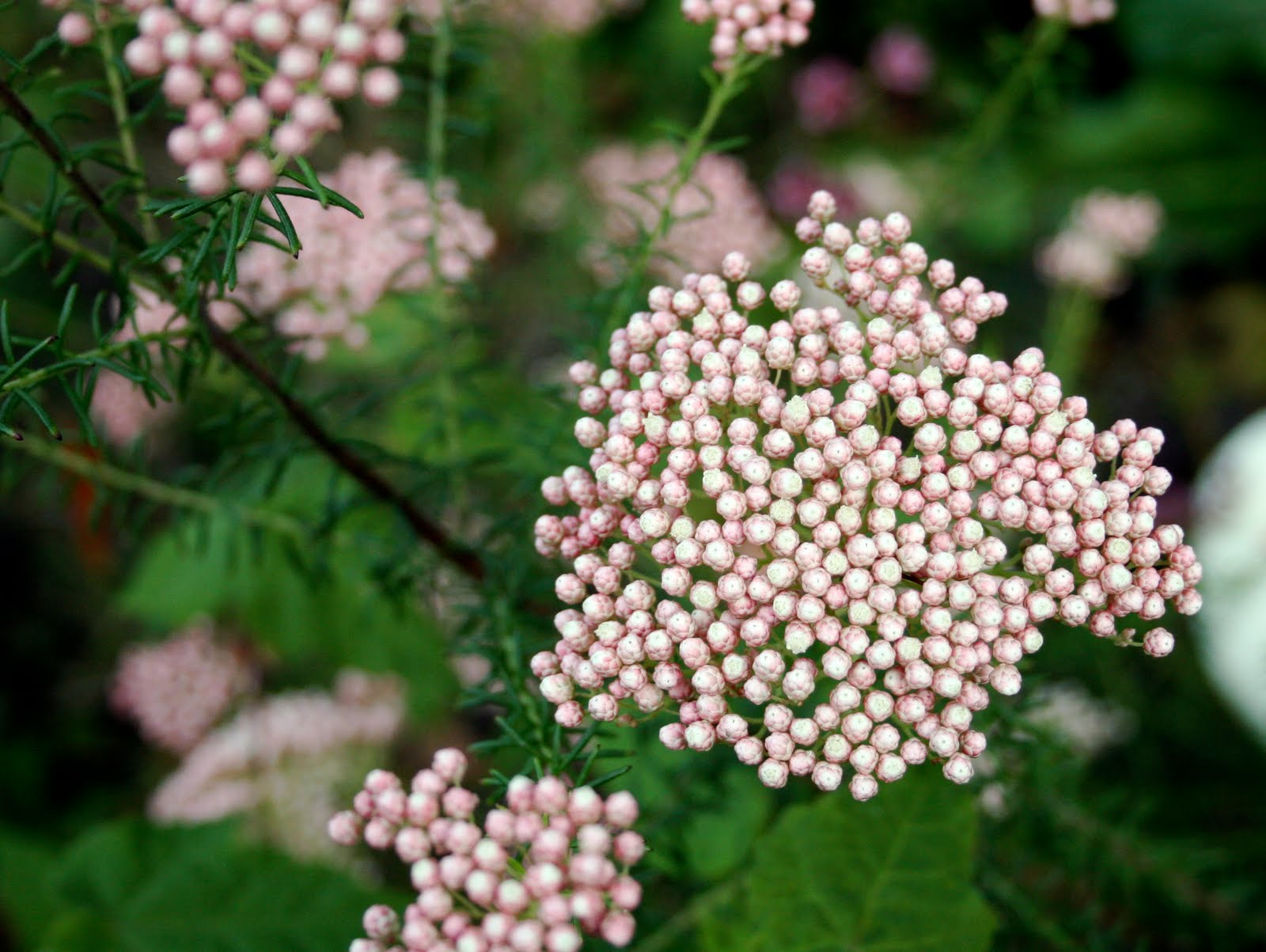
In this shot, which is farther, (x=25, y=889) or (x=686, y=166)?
(x=25, y=889)

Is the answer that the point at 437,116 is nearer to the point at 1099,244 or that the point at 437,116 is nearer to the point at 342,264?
the point at 342,264

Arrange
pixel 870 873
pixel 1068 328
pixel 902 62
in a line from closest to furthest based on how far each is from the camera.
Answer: pixel 870 873
pixel 1068 328
pixel 902 62

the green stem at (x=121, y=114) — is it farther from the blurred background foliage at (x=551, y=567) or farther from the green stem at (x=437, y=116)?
the green stem at (x=437, y=116)

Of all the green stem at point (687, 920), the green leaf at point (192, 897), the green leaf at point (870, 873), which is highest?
the green leaf at point (870, 873)

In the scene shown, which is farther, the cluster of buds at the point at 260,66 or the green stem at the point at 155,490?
the green stem at the point at 155,490

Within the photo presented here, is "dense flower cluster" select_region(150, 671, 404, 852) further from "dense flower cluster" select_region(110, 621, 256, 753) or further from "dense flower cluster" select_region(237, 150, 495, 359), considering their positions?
"dense flower cluster" select_region(237, 150, 495, 359)

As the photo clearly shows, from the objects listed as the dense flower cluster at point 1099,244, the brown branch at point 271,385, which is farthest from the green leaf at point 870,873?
the dense flower cluster at point 1099,244

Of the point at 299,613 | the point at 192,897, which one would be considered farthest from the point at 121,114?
the point at 192,897

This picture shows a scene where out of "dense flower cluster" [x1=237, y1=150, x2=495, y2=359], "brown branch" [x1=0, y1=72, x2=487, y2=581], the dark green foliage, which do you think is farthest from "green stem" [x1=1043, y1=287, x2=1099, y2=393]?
the dark green foliage
